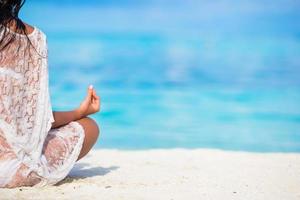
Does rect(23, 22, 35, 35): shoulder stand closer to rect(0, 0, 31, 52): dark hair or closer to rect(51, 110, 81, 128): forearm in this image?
rect(0, 0, 31, 52): dark hair

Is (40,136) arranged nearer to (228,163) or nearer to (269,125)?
(228,163)

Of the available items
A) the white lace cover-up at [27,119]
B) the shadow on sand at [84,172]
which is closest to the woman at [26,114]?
the white lace cover-up at [27,119]

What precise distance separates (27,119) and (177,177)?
3.88 ft

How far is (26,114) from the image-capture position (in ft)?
11.9

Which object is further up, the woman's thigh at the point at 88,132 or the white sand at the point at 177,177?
the woman's thigh at the point at 88,132

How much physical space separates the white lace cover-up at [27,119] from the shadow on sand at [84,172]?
0.78 feet

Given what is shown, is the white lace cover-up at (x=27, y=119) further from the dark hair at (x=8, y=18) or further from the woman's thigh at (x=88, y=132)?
the woman's thigh at (x=88, y=132)

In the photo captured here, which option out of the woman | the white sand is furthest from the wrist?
the white sand

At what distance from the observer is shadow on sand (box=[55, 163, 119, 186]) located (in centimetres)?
415

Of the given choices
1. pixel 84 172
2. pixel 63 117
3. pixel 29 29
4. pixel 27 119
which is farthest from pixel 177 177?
pixel 29 29

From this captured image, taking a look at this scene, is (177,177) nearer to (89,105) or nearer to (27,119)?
(89,105)

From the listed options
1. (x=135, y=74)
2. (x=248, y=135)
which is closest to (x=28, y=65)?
(x=248, y=135)

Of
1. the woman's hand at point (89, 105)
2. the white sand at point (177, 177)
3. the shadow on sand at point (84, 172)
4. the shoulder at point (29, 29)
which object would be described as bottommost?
the shadow on sand at point (84, 172)

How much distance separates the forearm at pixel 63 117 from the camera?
12.5 ft
